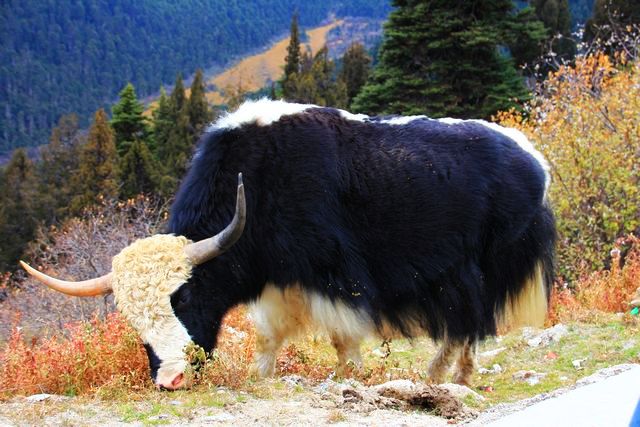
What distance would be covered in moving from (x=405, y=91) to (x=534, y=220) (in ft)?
49.6

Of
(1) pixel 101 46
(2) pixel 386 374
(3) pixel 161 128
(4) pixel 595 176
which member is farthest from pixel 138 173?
(1) pixel 101 46

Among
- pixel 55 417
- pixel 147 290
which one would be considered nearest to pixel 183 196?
pixel 147 290

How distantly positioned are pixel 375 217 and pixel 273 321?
963 millimetres

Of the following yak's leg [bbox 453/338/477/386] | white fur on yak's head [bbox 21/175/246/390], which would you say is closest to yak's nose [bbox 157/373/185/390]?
white fur on yak's head [bbox 21/175/246/390]

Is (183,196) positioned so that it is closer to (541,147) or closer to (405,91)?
(541,147)

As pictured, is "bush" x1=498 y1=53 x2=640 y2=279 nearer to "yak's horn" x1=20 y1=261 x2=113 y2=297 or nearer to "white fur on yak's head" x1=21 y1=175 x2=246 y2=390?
"white fur on yak's head" x1=21 y1=175 x2=246 y2=390

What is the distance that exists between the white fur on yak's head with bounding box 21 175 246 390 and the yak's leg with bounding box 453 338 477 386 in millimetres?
2192

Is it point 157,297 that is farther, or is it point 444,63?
point 444,63

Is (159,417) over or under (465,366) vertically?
over

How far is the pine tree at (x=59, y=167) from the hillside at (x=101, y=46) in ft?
158

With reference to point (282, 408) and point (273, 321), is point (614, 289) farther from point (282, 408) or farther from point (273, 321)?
point (282, 408)

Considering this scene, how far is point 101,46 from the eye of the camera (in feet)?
346

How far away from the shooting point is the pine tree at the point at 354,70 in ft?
113

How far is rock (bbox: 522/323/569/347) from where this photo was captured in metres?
6.62
